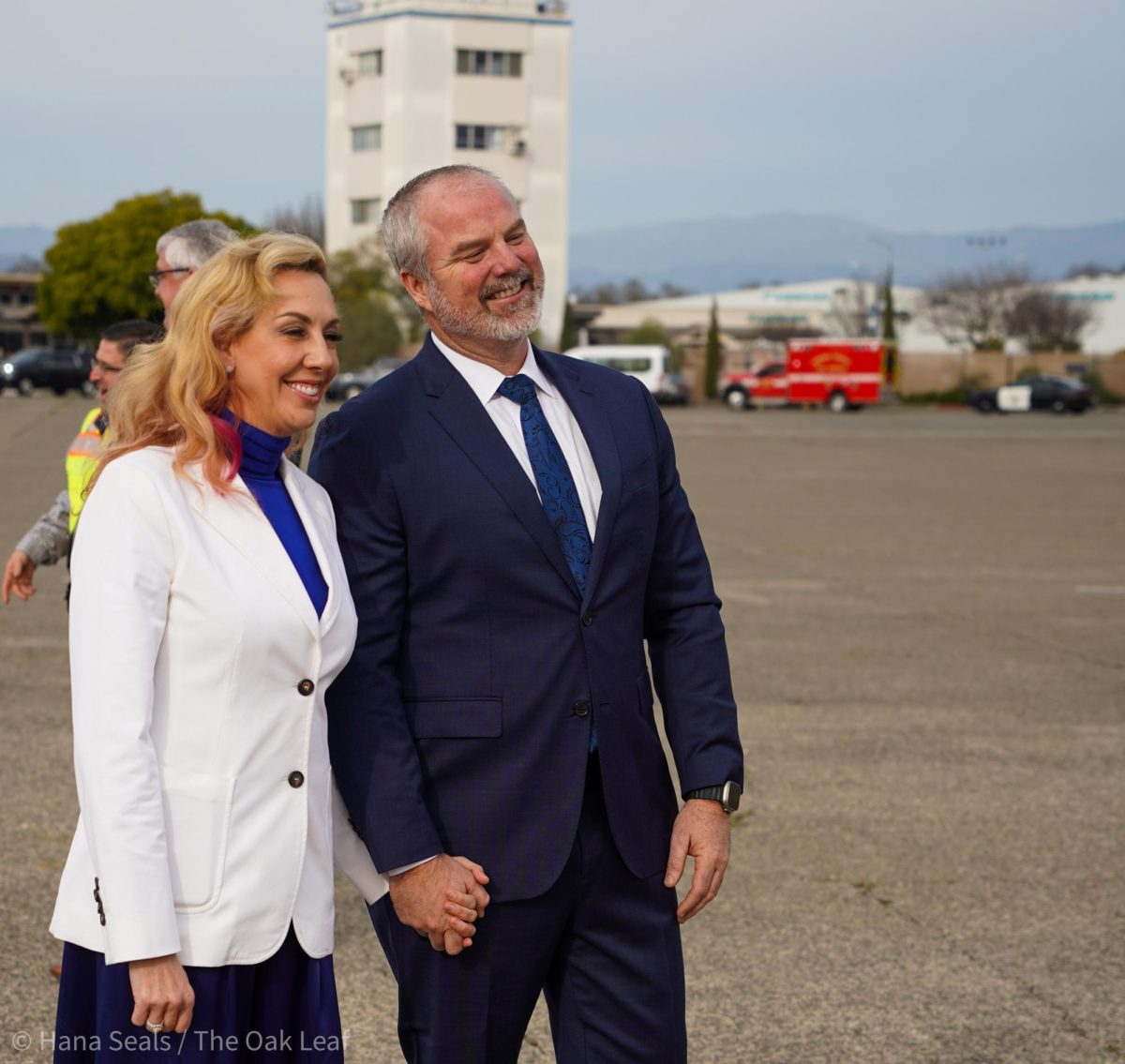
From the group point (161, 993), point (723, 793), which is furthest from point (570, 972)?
point (161, 993)

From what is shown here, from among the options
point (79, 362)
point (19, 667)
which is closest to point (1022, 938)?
point (19, 667)

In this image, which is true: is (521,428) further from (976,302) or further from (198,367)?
(976,302)

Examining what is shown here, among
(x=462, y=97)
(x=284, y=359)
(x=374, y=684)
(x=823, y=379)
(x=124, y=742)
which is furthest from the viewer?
(x=462, y=97)

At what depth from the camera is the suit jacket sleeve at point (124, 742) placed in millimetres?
2373

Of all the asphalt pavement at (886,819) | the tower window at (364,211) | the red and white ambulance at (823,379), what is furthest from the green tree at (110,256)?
the asphalt pavement at (886,819)

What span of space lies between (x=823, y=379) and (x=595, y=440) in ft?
178

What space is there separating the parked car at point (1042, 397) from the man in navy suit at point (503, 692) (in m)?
55.0

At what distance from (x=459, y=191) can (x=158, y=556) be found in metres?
0.96

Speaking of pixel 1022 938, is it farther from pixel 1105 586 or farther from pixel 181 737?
pixel 1105 586

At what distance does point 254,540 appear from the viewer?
2.54 meters

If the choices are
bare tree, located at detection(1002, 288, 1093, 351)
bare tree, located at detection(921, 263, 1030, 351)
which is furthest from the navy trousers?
bare tree, located at detection(1002, 288, 1093, 351)

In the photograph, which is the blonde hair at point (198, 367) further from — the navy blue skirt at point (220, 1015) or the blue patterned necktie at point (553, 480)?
the navy blue skirt at point (220, 1015)

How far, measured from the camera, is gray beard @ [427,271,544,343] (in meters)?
2.97

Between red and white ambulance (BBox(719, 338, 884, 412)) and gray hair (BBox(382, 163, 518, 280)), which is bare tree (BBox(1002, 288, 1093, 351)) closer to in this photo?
red and white ambulance (BBox(719, 338, 884, 412))
